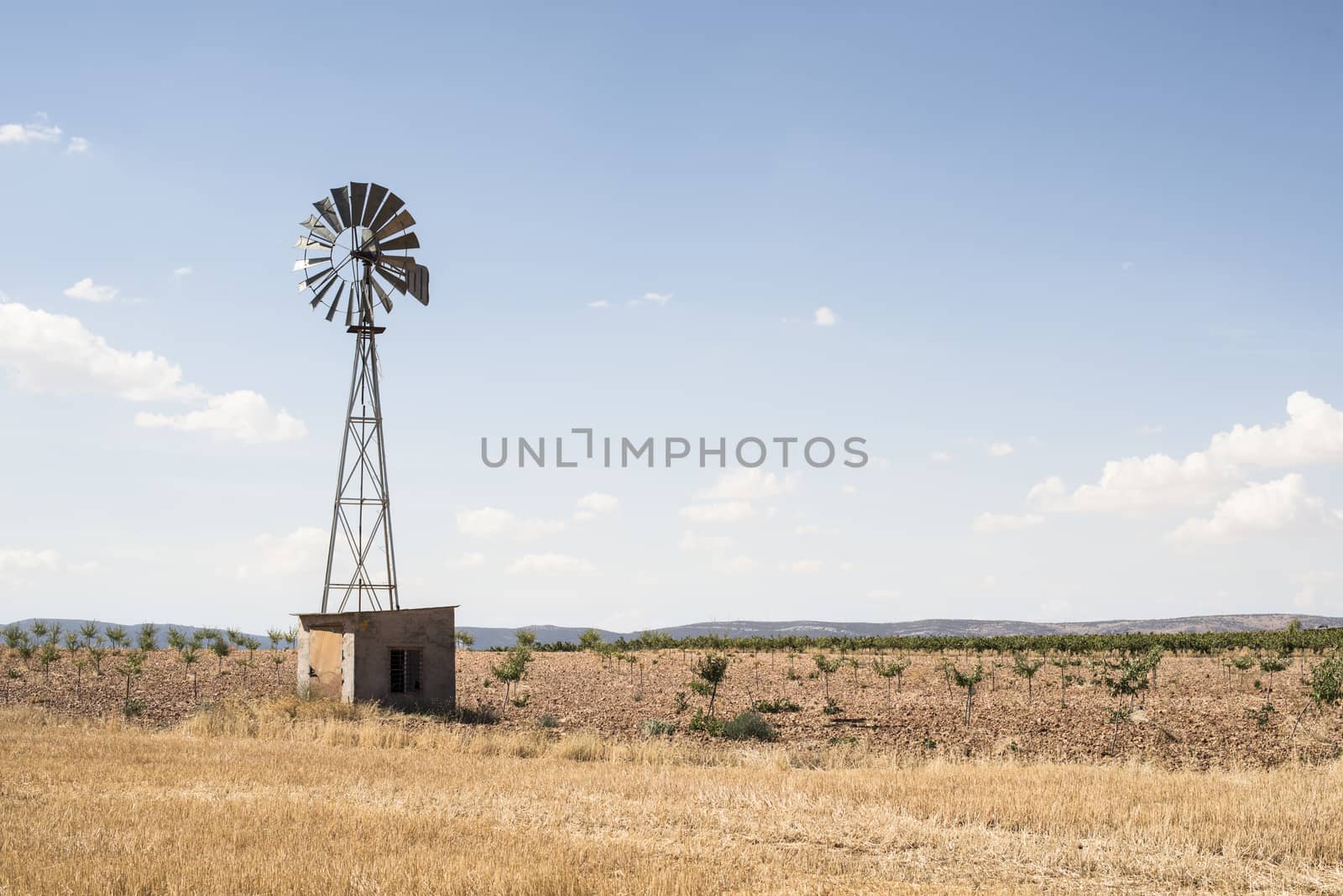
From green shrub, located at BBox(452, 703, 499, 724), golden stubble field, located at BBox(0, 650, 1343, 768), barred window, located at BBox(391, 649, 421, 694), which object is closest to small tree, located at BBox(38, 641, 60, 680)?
golden stubble field, located at BBox(0, 650, 1343, 768)

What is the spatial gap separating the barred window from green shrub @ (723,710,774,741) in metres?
9.81

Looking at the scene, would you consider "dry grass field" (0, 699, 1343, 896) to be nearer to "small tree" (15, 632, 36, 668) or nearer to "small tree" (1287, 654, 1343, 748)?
"small tree" (1287, 654, 1343, 748)

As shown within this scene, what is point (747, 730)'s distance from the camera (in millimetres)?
27766

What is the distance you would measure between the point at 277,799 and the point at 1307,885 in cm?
1398

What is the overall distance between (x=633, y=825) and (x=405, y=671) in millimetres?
18169

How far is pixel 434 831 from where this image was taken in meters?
13.0

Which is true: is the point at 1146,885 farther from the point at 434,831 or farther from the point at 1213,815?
the point at 434,831

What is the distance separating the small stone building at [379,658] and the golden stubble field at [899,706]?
2.14 meters

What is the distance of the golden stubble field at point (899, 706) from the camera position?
2517cm

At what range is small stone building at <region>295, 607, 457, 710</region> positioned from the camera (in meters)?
29.4

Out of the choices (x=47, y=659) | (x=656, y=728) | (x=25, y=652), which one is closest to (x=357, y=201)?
(x=656, y=728)

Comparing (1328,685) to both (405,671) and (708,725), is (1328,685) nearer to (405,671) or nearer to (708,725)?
(708,725)

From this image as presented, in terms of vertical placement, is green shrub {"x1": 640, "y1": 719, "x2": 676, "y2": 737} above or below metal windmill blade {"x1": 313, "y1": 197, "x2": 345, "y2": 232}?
below

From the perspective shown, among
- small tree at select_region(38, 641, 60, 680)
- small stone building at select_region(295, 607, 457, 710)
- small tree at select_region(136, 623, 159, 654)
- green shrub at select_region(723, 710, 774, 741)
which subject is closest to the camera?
green shrub at select_region(723, 710, 774, 741)
